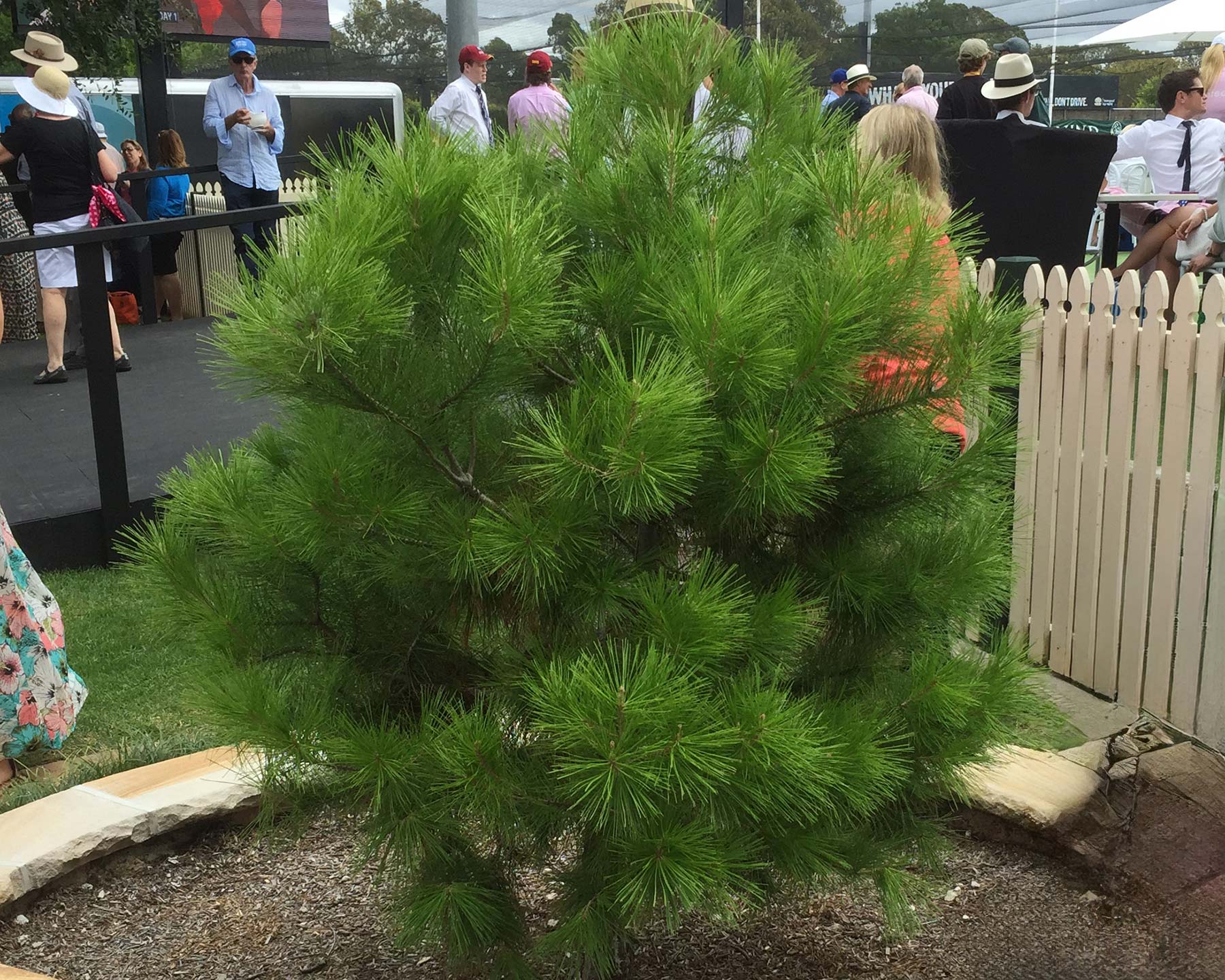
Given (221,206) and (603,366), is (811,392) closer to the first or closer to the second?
(603,366)

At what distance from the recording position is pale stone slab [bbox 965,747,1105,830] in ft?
8.18

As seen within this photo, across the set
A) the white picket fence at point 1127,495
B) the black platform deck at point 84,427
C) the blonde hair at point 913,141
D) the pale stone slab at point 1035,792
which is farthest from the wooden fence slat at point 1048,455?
the black platform deck at point 84,427

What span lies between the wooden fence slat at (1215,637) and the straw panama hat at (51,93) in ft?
21.5

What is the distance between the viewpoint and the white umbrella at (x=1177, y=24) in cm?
1338

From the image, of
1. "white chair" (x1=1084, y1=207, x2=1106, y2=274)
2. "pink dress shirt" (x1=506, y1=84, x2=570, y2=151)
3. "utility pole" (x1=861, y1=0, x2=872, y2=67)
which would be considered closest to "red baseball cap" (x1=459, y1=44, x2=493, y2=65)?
"white chair" (x1=1084, y1=207, x2=1106, y2=274)

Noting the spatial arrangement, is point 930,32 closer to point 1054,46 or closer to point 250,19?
point 1054,46

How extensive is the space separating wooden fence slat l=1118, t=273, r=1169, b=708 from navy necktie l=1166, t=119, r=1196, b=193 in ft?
16.3

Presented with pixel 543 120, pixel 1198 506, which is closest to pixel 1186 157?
pixel 1198 506

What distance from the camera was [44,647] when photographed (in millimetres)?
3332

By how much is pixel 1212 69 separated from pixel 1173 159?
83 centimetres

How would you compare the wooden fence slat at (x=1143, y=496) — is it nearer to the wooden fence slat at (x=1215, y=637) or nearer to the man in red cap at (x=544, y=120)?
the wooden fence slat at (x=1215, y=637)

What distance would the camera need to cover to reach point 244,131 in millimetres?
8898

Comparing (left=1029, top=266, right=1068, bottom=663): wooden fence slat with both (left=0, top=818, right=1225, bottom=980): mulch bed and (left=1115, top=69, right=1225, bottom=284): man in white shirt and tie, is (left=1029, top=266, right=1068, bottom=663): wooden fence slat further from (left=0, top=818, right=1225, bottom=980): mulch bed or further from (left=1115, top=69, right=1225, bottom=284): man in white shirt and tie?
(left=1115, top=69, right=1225, bottom=284): man in white shirt and tie

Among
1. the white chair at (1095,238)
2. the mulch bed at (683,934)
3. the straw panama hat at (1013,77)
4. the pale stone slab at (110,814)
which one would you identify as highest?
the straw panama hat at (1013,77)
